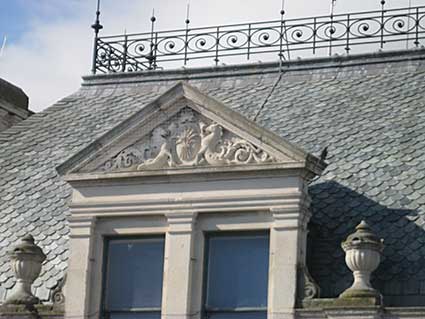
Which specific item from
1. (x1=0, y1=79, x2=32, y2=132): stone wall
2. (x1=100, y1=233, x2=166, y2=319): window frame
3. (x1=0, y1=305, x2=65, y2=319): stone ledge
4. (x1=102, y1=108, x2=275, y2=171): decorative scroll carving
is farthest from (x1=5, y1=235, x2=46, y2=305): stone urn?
(x1=0, y1=79, x2=32, y2=132): stone wall

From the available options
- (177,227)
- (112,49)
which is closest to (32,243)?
(177,227)

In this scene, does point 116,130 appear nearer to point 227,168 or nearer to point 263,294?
point 227,168

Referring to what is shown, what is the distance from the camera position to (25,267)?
1035 inches

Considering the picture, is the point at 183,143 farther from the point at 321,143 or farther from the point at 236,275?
the point at 321,143

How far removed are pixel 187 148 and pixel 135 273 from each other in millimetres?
2360

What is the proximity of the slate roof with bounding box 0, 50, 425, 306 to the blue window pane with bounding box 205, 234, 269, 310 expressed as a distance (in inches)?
37.9

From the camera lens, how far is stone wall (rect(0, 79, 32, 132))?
34906 mm

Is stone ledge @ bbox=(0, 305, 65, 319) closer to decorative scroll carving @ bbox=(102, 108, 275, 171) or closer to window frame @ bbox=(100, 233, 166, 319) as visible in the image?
window frame @ bbox=(100, 233, 166, 319)

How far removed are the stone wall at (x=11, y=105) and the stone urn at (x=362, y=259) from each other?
1315 cm

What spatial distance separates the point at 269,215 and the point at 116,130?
3.36 metres

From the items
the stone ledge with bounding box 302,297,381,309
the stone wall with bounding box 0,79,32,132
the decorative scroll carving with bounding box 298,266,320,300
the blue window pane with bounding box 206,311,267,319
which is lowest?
the blue window pane with bounding box 206,311,267,319

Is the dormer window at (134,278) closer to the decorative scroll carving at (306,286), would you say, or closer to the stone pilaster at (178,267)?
the stone pilaster at (178,267)

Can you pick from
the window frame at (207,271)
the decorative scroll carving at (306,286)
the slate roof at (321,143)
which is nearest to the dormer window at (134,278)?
the window frame at (207,271)

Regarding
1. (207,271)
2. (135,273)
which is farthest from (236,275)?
(135,273)
